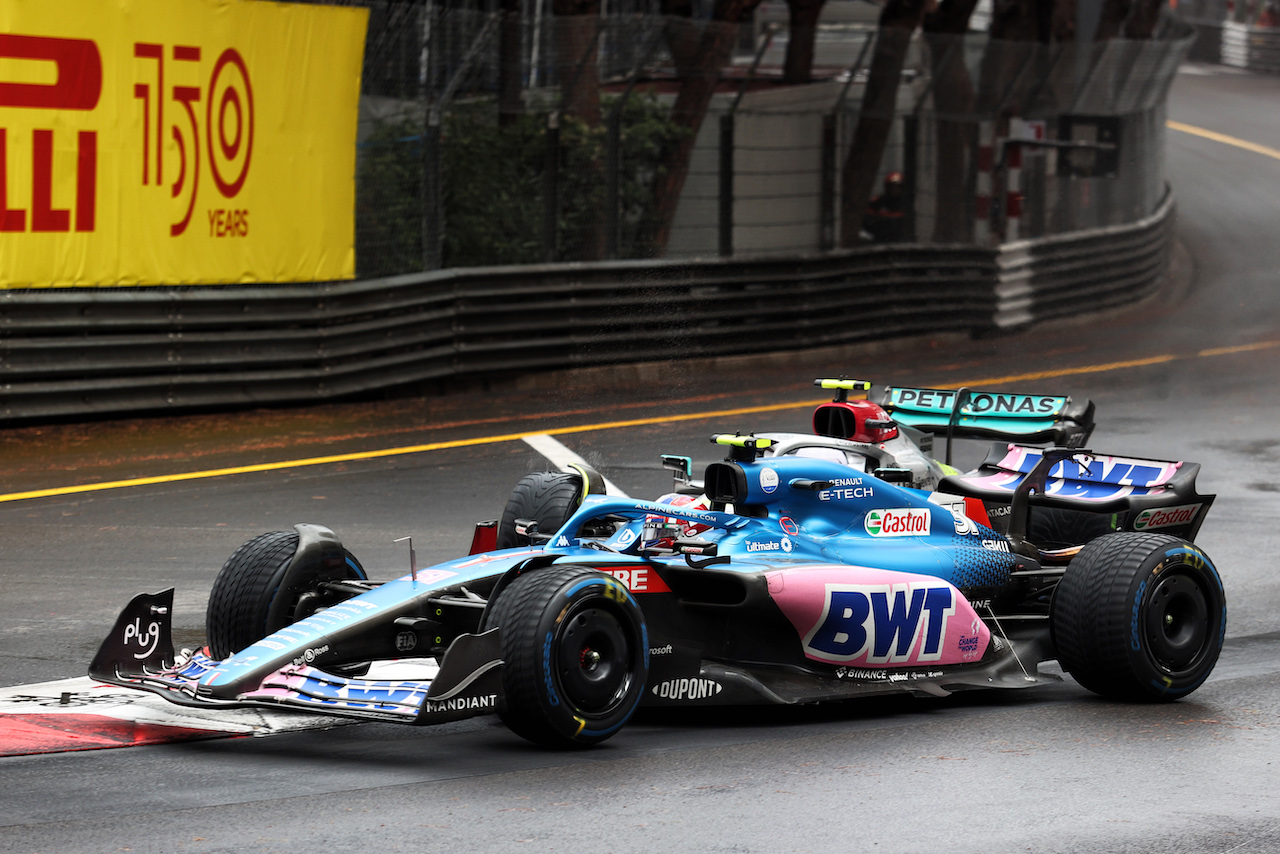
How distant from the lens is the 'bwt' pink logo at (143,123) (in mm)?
14320

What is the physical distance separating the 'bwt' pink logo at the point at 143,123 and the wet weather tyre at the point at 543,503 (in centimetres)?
732

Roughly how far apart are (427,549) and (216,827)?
212 inches

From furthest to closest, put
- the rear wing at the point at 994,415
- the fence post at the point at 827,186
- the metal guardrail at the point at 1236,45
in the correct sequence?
the metal guardrail at the point at 1236,45, the fence post at the point at 827,186, the rear wing at the point at 994,415

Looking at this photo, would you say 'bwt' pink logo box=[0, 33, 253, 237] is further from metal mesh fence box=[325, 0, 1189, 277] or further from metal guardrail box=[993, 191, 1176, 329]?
metal guardrail box=[993, 191, 1176, 329]

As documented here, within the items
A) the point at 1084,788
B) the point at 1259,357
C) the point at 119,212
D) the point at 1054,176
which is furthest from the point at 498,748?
the point at 1054,176

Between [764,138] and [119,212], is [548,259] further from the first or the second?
[119,212]

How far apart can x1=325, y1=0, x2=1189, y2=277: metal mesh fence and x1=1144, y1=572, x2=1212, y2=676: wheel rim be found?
10.6 metres

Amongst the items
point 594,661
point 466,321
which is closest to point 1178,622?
point 594,661

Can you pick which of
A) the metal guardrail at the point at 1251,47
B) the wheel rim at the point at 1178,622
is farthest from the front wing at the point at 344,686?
the metal guardrail at the point at 1251,47

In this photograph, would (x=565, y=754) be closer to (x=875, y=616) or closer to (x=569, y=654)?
(x=569, y=654)

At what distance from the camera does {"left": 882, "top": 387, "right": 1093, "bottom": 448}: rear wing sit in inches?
396

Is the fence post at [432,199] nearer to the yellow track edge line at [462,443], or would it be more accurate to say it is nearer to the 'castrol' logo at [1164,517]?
the yellow track edge line at [462,443]

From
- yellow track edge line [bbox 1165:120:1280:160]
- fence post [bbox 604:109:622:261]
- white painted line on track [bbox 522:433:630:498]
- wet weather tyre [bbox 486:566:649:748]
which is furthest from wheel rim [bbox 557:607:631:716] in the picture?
yellow track edge line [bbox 1165:120:1280:160]

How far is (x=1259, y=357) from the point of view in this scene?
22.5 m
